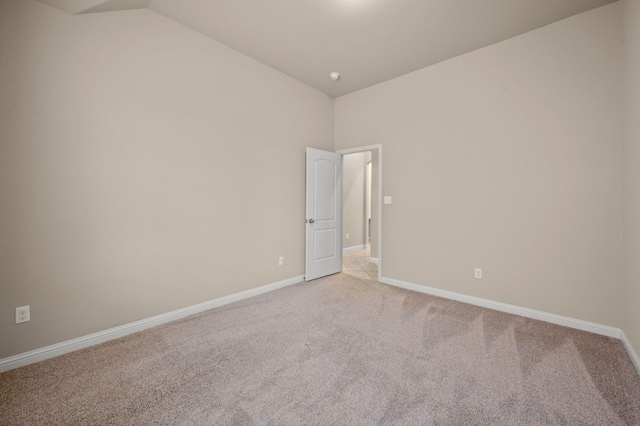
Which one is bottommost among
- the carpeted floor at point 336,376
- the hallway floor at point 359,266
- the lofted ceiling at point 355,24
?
the carpeted floor at point 336,376

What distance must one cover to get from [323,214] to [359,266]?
4.82 feet

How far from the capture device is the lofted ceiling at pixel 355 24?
234 cm

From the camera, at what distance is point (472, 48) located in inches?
119

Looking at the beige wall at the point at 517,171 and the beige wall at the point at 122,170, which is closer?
the beige wall at the point at 122,170

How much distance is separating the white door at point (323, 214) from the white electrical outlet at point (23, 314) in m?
2.82

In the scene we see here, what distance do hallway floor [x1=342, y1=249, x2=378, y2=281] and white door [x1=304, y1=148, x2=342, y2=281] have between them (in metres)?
0.31

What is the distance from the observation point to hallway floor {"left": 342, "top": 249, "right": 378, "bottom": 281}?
172 inches

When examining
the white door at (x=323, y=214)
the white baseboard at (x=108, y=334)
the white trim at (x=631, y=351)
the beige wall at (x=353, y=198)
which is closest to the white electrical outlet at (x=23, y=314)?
the white baseboard at (x=108, y=334)

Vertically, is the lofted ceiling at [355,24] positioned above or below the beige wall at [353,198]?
above

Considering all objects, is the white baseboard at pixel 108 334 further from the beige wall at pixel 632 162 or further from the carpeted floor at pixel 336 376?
the beige wall at pixel 632 162

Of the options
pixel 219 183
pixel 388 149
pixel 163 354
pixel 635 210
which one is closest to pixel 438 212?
pixel 388 149

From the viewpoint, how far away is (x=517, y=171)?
2.81 metres

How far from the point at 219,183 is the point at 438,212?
278 cm

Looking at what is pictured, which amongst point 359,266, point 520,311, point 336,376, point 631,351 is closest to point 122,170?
point 336,376
